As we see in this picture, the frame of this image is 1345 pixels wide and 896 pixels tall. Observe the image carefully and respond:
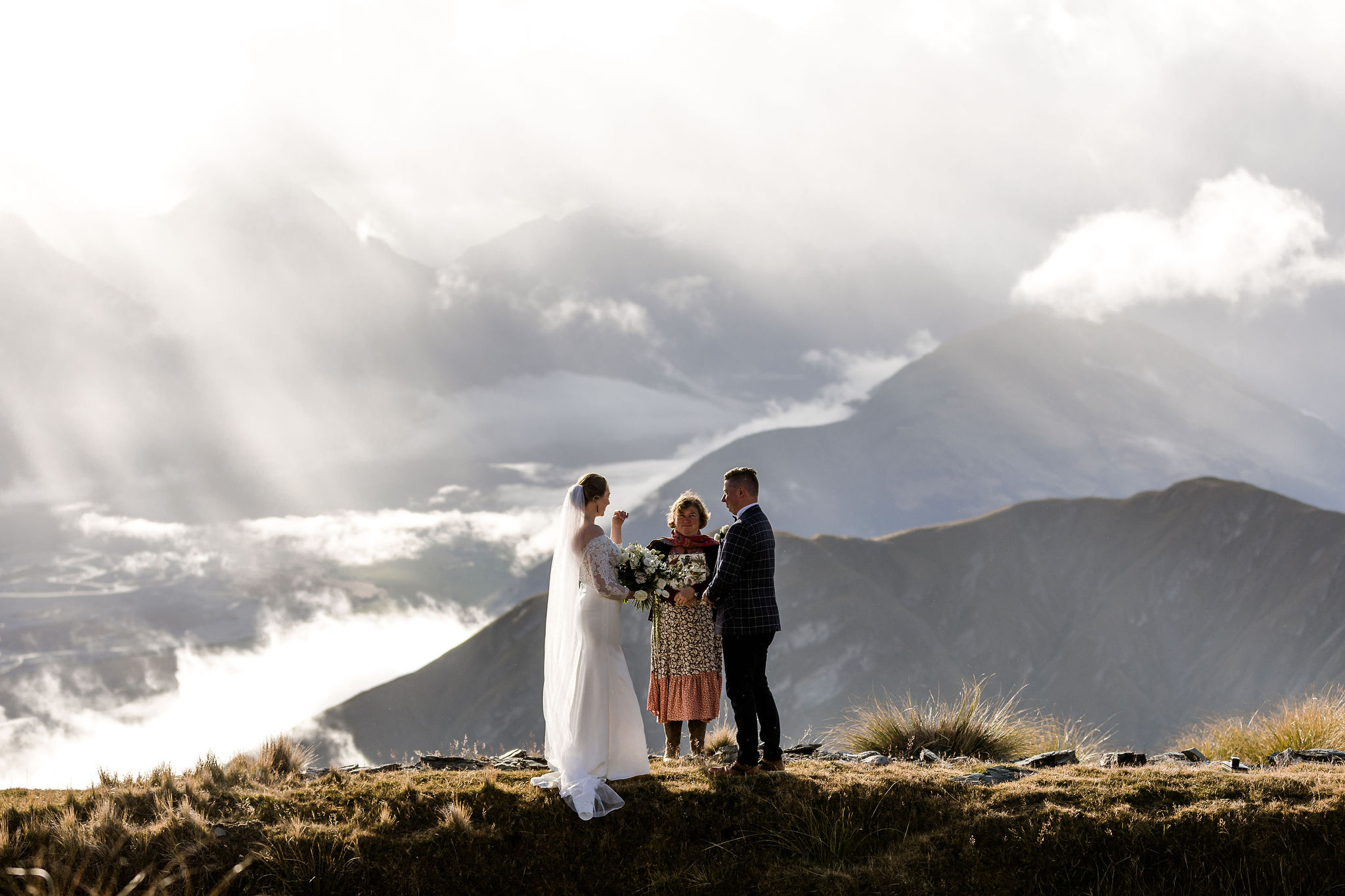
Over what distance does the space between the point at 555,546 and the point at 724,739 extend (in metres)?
4.75

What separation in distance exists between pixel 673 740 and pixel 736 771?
158 cm

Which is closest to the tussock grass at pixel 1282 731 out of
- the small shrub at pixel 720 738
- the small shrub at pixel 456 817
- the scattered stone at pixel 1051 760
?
the scattered stone at pixel 1051 760

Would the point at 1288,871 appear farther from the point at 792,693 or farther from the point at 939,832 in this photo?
the point at 792,693

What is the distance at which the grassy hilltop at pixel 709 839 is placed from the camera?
8.54 metres

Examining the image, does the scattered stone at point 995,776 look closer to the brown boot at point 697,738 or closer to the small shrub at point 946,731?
the small shrub at point 946,731

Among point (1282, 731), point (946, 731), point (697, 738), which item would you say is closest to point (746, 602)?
point (697, 738)

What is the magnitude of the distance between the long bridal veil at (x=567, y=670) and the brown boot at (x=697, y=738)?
1797 millimetres

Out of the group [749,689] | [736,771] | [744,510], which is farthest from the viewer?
[736,771]

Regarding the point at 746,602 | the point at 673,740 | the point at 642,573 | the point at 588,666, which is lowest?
the point at 673,740

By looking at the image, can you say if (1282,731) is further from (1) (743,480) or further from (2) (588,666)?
(2) (588,666)

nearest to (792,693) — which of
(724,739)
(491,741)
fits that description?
(491,741)

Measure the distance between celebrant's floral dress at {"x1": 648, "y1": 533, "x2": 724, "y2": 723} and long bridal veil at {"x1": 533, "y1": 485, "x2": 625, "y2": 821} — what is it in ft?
4.52

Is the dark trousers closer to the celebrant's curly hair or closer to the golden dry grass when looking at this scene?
the golden dry grass

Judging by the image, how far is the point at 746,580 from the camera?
31.8 ft
